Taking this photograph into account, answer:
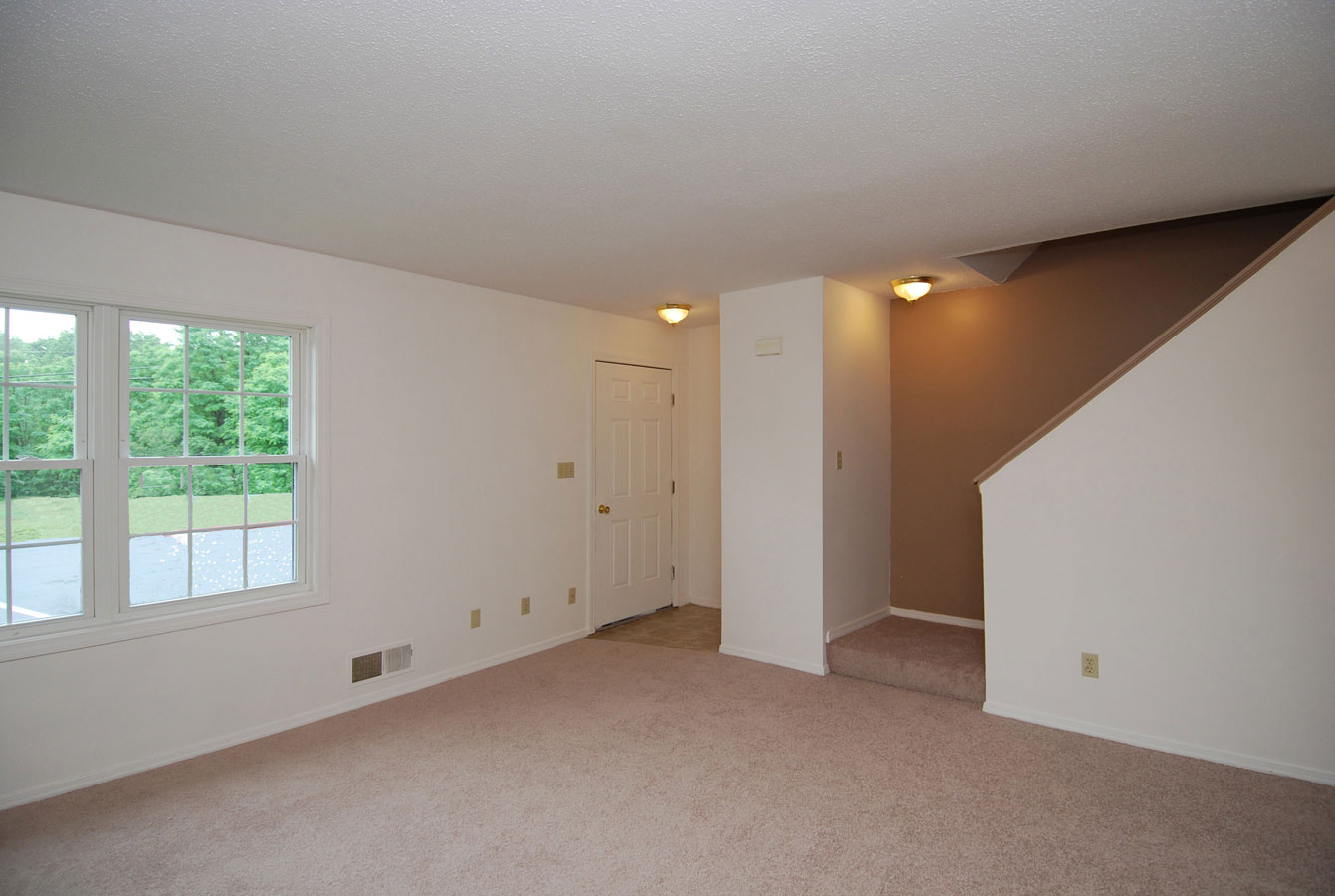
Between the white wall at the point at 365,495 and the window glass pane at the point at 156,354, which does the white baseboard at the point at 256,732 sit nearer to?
the white wall at the point at 365,495

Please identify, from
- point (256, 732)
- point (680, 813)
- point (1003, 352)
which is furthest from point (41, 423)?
point (1003, 352)

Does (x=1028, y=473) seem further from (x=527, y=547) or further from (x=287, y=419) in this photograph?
(x=287, y=419)

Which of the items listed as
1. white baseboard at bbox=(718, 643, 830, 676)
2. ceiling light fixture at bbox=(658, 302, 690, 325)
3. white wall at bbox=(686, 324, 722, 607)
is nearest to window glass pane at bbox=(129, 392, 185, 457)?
ceiling light fixture at bbox=(658, 302, 690, 325)

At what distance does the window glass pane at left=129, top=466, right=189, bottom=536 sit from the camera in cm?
322

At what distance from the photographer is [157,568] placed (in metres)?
3.29

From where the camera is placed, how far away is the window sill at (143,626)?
113 inches

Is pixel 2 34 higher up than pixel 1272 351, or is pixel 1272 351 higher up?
pixel 2 34

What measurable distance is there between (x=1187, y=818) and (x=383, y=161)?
3812 mm

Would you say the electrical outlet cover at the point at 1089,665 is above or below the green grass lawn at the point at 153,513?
below

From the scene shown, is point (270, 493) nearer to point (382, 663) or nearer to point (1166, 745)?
point (382, 663)

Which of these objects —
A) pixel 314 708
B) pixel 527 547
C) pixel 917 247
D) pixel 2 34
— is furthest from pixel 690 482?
pixel 2 34

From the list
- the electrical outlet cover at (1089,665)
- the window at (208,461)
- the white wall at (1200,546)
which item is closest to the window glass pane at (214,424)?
the window at (208,461)

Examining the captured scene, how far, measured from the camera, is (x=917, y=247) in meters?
3.75

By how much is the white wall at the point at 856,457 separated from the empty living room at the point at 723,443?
45 millimetres
